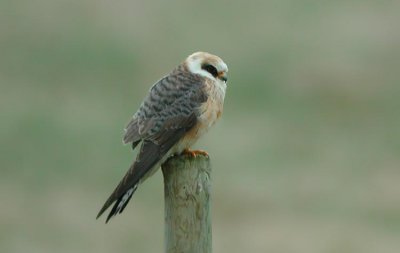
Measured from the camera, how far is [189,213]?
235 inches

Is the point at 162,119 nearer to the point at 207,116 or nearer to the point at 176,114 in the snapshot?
the point at 176,114

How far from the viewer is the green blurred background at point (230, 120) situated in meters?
12.7

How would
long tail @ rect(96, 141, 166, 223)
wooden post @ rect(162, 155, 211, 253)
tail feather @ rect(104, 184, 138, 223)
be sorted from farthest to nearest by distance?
tail feather @ rect(104, 184, 138, 223), long tail @ rect(96, 141, 166, 223), wooden post @ rect(162, 155, 211, 253)

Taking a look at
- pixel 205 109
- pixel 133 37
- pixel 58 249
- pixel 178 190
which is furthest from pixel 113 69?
pixel 178 190

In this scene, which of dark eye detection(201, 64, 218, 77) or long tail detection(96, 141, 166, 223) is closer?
long tail detection(96, 141, 166, 223)

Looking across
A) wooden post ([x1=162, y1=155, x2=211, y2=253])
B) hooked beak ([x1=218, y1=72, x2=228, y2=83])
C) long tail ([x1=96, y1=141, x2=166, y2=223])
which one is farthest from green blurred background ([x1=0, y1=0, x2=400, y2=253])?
wooden post ([x1=162, y1=155, x2=211, y2=253])

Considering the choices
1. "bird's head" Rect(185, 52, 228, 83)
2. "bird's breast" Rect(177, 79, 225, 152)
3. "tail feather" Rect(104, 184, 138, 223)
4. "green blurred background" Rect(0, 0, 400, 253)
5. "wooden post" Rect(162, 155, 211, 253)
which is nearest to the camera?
"wooden post" Rect(162, 155, 211, 253)

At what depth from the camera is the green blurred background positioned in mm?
12711

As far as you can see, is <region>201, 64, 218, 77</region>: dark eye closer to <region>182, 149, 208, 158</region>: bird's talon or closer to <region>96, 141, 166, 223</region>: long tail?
<region>182, 149, 208, 158</region>: bird's talon

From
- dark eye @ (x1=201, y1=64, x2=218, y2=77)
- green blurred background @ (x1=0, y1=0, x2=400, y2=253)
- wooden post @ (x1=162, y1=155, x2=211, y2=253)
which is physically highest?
green blurred background @ (x1=0, y1=0, x2=400, y2=253)

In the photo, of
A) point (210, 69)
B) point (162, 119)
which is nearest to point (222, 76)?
point (210, 69)

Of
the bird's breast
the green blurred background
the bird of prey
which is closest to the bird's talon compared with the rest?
the bird of prey

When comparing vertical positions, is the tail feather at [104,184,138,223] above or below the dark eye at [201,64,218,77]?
below

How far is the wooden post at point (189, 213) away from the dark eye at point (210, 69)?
4.05ft
